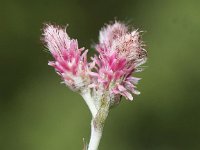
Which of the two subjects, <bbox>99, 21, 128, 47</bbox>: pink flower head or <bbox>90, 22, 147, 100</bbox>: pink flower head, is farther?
<bbox>99, 21, 128, 47</bbox>: pink flower head

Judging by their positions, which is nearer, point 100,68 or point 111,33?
point 100,68

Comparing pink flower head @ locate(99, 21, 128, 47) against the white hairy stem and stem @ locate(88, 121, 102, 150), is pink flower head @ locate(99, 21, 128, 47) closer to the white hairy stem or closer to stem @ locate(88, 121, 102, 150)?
the white hairy stem

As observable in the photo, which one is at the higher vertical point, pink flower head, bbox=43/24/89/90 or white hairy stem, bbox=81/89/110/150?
pink flower head, bbox=43/24/89/90

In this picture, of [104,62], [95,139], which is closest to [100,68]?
[104,62]

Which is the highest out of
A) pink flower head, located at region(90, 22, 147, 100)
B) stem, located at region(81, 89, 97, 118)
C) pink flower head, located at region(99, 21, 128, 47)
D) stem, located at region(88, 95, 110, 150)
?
pink flower head, located at region(99, 21, 128, 47)

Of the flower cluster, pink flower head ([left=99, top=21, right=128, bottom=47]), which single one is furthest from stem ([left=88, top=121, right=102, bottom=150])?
pink flower head ([left=99, top=21, right=128, bottom=47])

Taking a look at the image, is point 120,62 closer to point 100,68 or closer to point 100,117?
point 100,68
